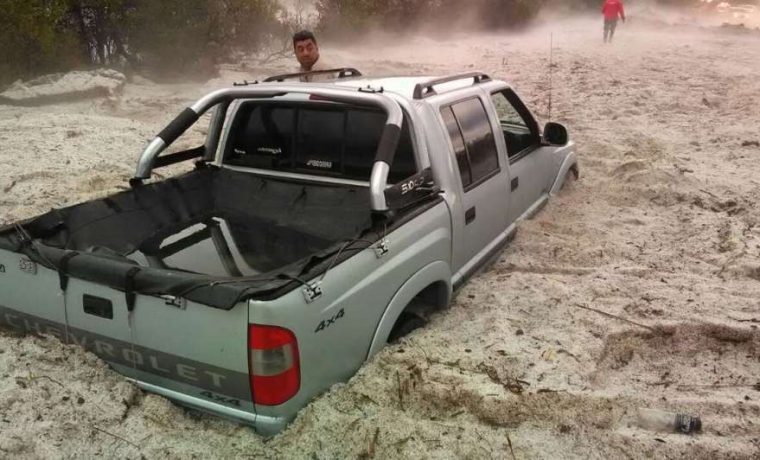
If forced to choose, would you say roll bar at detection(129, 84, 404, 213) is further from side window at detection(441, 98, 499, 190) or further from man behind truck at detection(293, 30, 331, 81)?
man behind truck at detection(293, 30, 331, 81)

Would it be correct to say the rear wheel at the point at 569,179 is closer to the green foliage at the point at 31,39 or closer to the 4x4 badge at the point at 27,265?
the 4x4 badge at the point at 27,265

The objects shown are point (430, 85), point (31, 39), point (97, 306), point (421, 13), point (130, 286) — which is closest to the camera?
point (130, 286)

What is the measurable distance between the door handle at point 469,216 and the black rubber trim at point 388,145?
88 centimetres

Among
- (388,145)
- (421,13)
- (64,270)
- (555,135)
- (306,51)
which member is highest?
(421,13)

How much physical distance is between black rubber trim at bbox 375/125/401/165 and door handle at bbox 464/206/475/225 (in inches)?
34.6

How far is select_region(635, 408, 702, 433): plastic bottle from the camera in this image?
3.12m

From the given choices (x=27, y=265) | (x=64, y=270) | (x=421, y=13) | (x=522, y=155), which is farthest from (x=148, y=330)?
(x=421, y=13)

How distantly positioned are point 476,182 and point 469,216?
26cm

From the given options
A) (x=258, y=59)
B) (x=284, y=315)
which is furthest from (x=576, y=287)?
Answer: (x=258, y=59)

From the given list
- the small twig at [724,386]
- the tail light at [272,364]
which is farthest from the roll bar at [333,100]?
the small twig at [724,386]

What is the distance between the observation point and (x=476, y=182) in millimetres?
4305

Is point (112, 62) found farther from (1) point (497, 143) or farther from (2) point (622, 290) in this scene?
(2) point (622, 290)

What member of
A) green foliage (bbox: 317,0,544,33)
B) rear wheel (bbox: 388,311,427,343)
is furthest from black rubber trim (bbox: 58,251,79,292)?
green foliage (bbox: 317,0,544,33)

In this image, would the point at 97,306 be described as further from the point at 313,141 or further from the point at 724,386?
the point at 724,386
